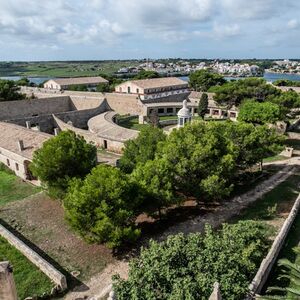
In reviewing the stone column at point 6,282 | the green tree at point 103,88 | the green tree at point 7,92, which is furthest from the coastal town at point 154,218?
→ the green tree at point 103,88

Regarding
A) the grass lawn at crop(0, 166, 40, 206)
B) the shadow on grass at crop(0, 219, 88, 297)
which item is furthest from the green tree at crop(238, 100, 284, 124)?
the shadow on grass at crop(0, 219, 88, 297)

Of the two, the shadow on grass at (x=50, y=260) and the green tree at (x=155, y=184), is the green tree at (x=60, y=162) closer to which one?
the shadow on grass at (x=50, y=260)

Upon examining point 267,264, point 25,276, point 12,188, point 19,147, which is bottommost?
point 12,188

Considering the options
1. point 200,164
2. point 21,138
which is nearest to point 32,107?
point 21,138

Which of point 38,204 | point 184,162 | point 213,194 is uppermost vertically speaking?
point 184,162

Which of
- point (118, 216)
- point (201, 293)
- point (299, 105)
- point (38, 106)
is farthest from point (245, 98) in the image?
point (201, 293)

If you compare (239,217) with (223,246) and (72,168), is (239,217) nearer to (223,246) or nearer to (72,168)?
(223,246)

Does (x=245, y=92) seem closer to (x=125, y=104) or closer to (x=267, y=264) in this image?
(x=125, y=104)
